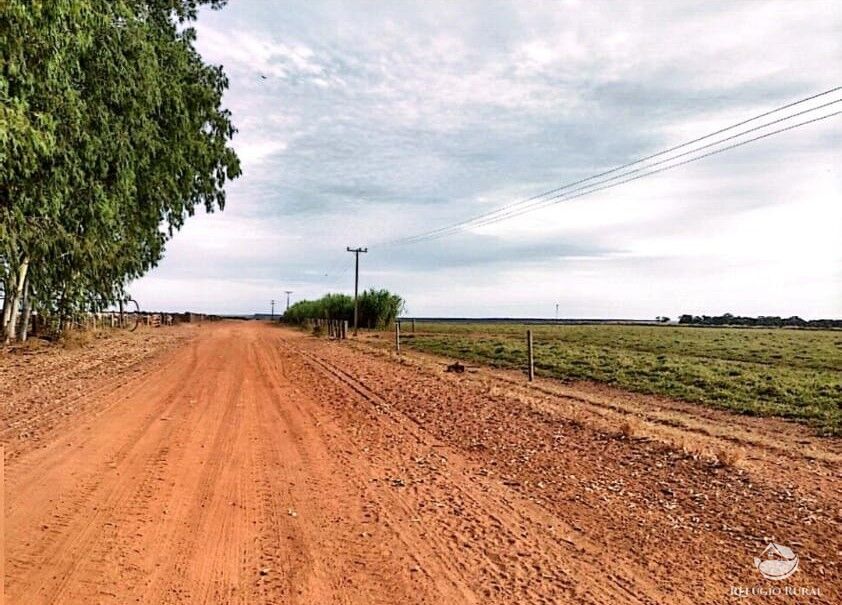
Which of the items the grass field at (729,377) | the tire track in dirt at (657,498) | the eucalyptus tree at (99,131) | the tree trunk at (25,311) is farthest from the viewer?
the tree trunk at (25,311)

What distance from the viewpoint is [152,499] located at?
529cm

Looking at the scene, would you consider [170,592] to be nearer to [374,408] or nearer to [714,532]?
[714,532]

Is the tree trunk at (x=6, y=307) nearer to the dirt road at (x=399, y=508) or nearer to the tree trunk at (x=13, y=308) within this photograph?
the tree trunk at (x=13, y=308)

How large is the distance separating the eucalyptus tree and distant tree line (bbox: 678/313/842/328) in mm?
100388

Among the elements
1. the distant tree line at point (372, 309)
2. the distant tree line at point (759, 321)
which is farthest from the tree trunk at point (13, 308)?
the distant tree line at point (759, 321)

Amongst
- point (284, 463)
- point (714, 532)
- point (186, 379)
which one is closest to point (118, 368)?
point (186, 379)

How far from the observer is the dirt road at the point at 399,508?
151 inches

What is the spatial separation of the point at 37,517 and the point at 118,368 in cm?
1279

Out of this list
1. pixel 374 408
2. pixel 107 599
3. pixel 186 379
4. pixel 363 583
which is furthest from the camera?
pixel 186 379

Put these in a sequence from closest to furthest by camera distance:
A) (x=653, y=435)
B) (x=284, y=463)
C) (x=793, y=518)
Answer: (x=793, y=518) < (x=284, y=463) < (x=653, y=435)

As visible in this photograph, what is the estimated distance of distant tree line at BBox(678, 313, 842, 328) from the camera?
3959 inches

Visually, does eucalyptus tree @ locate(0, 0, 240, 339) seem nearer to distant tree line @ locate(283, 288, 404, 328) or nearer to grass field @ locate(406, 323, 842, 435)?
grass field @ locate(406, 323, 842, 435)

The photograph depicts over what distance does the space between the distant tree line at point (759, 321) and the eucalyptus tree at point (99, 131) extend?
100388 mm

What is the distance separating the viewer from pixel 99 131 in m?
12.5
